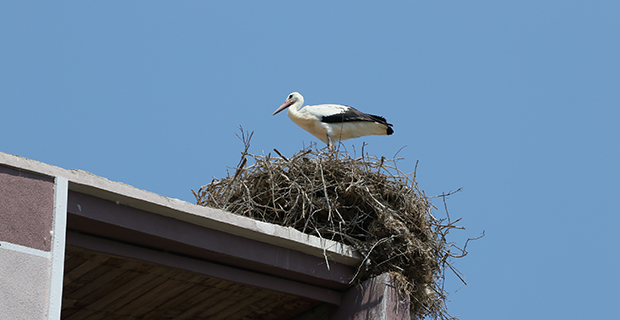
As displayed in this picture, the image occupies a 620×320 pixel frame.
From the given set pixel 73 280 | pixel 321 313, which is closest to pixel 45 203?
pixel 73 280

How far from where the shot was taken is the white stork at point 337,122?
10078 mm

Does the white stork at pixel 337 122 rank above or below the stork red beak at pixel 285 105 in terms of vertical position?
below

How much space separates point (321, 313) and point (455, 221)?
147 cm

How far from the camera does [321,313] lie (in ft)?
20.2

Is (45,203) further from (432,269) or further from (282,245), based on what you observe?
(432,269)

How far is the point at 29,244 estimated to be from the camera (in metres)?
4.32

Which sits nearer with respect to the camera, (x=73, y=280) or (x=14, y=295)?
(x=14, y=295)

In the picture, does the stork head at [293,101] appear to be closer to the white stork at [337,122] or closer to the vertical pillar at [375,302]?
the white stork at [337,122]

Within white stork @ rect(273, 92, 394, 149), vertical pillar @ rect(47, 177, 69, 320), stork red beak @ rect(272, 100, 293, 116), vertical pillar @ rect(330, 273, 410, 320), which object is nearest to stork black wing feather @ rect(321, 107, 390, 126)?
white stork @ rect(273, 92, 394, 149)

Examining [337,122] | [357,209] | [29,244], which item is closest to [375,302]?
[357,209]

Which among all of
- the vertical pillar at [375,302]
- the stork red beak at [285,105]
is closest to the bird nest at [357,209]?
the vertical pillar at [375,302]

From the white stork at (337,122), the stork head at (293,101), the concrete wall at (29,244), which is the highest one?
the stork head at (293,101)

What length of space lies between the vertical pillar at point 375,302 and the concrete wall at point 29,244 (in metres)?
2.32

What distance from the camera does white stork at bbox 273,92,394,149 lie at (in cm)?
1008
